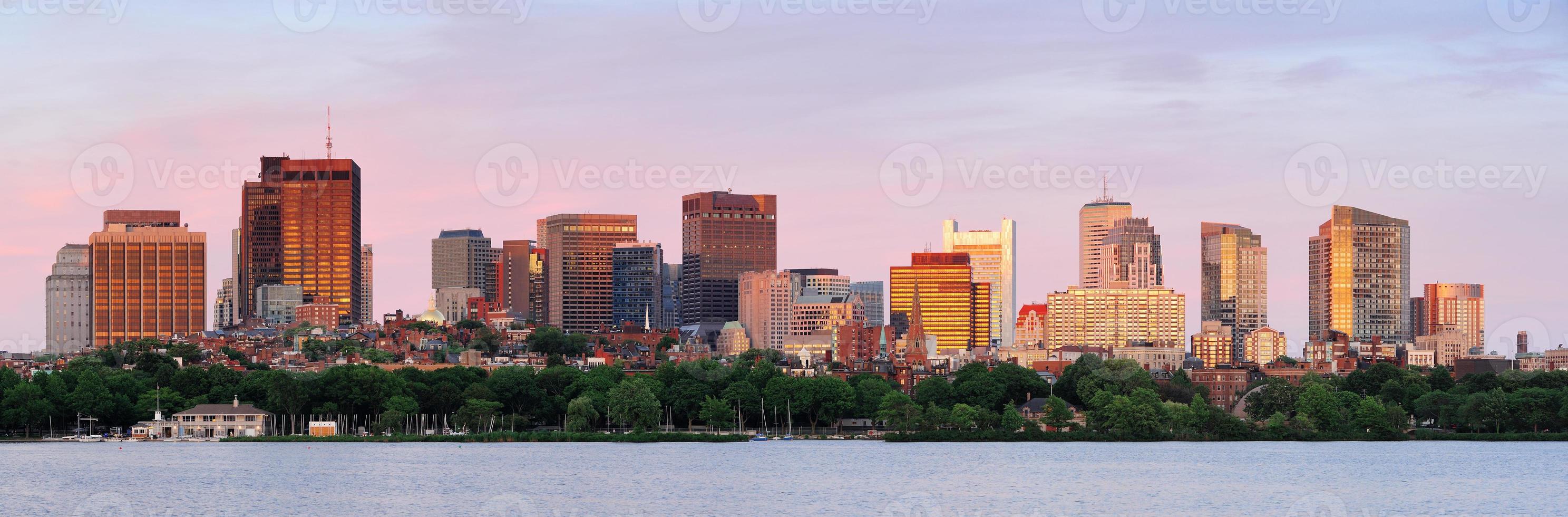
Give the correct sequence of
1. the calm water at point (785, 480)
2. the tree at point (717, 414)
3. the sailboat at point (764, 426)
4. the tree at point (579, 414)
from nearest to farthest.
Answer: the calm water at point (785, 480), the tree at point (579, 414), the sailboat at point (764, 426), the tree at point (717, 414)

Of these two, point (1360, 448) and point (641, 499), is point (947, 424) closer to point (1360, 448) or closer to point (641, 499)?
point (1360, 448)

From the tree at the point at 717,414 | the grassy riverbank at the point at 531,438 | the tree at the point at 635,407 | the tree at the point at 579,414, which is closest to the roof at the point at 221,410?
the grassy riverbank at the point at 531,438

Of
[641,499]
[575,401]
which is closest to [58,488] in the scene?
[641,499]

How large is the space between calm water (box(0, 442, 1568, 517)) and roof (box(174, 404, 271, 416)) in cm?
829

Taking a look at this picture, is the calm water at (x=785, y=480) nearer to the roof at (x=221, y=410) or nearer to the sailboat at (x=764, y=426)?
the sailboat at (x=764, y=426)

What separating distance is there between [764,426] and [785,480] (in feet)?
143

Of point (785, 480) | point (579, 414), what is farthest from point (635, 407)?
point (785, 480)

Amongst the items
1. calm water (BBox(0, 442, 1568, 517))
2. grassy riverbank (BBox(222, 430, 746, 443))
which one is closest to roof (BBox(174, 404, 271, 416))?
grassy riverbank (BBox(222, 430, 746, 443))

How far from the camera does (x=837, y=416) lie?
478 feet

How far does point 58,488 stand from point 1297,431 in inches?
3116

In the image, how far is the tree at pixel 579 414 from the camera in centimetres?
13588

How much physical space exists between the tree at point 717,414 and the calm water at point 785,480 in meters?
7.32

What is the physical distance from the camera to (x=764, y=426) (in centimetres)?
14212

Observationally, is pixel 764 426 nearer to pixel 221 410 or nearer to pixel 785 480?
pixel 221 410
